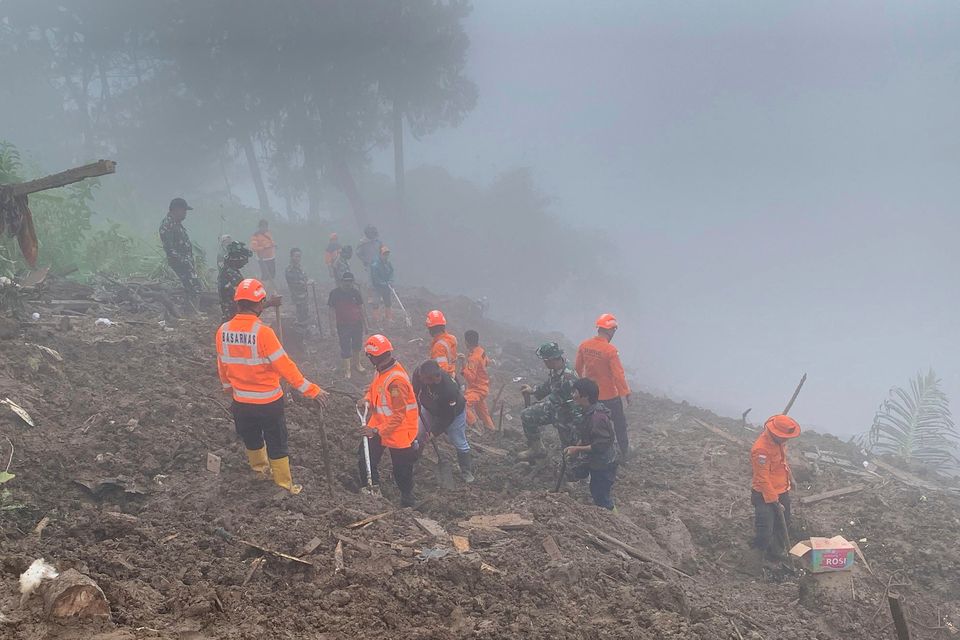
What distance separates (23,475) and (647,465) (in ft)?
26.2

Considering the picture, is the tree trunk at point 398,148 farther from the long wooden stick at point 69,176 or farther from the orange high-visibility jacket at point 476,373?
the long wooden stick at point 69,176

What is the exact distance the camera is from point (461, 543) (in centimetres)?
502

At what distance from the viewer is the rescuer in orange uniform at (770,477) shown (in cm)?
649

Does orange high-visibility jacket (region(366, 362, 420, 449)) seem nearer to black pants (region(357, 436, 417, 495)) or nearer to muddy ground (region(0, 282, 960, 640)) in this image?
black pants (region(357, 436, 417, 495))

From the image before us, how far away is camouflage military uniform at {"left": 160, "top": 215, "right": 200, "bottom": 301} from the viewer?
32.8 feet

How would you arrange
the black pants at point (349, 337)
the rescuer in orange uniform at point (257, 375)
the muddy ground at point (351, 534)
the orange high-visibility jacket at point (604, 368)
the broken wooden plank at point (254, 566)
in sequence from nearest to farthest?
the muddy ground at point (351, 534)
the broken wooden plank at point (254, 566)
the rescuer in orange uniform at point (257, 375)
the orange high-visibility jacket at point (604, 368)
the black pants at point (349, 337)

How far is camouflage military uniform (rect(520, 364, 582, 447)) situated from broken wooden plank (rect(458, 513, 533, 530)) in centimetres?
190

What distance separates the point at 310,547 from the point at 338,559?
0.24 metres

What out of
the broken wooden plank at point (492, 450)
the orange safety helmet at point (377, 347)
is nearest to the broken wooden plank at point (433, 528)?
the orange safety helmet at point (377, 347)

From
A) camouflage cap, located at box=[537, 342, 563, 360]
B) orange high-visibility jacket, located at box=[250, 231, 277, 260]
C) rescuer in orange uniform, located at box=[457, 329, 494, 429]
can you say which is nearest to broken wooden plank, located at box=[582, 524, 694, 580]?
camouflage cap, located at box=[537, 342, 563, 360]

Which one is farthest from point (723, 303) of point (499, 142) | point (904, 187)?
point (904, 187)

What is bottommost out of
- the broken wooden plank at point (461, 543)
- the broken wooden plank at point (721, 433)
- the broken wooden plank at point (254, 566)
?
the broken wooden plank at point (721, 433)

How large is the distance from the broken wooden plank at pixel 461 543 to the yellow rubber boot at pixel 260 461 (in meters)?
2.02

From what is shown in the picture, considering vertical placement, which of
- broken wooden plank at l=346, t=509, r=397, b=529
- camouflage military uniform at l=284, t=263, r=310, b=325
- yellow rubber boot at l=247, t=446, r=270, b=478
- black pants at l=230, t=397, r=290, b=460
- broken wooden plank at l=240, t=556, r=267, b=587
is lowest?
broken wooden plank at l=346, t=509, r=397, b=529
